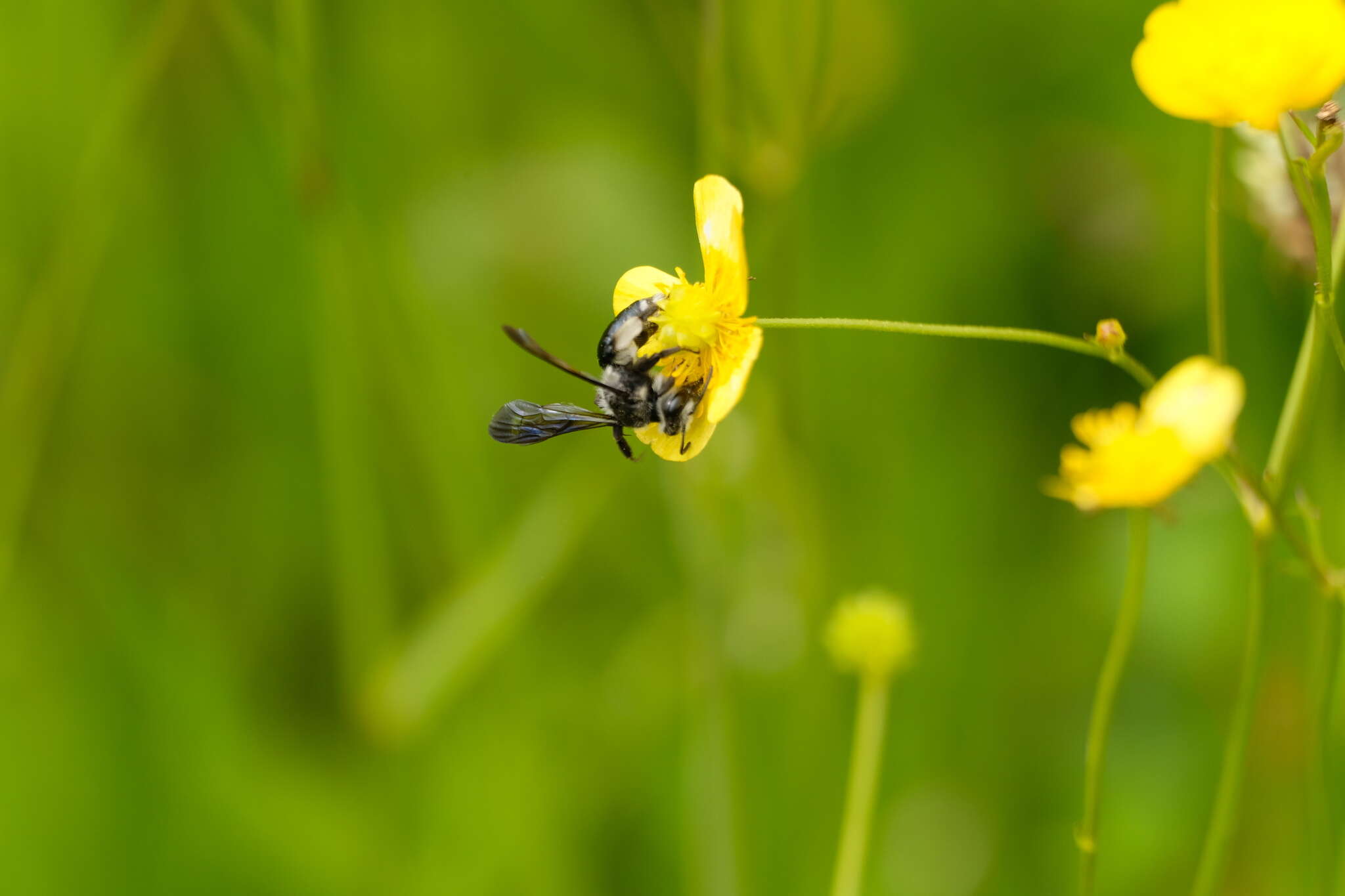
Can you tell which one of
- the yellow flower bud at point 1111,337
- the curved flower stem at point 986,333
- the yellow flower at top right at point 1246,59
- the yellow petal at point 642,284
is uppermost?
the yellow flower at top right at point 1246,59

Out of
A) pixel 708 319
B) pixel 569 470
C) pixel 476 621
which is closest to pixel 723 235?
pixel 708 319

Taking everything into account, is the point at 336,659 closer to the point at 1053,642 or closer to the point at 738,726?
the point at 738,726

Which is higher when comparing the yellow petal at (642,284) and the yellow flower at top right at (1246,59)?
the yellow flower at top right at (1246,59)

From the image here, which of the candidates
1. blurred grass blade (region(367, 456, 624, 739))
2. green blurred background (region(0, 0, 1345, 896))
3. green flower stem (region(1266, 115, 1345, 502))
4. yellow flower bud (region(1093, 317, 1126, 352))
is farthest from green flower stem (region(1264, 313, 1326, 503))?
blurred grass blade (region(367, 456, 624, 739))

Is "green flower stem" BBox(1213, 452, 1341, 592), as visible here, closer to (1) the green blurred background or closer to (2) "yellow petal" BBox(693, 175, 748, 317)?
(2) "yellow petal" BBox(693, 175, 748, 317)

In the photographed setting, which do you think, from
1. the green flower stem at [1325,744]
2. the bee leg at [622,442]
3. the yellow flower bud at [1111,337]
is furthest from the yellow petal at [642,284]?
the green flower stem at [1325,744]

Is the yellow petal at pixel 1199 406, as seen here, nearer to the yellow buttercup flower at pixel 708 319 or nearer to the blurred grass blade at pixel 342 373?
the yellow buttercup flower at pixel 708 319
